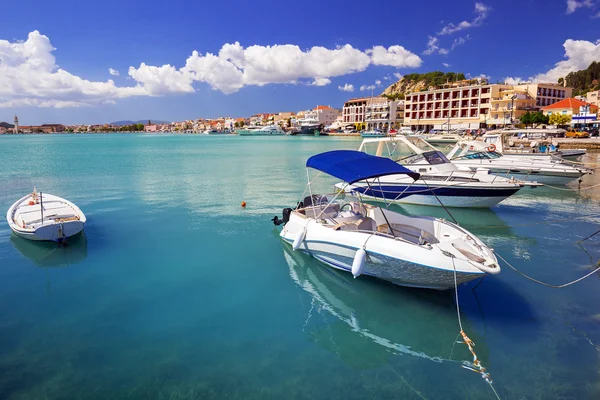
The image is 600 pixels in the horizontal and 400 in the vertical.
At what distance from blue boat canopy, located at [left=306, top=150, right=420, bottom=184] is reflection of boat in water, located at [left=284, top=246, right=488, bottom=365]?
2859 millimetres

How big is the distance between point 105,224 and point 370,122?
12226 cm

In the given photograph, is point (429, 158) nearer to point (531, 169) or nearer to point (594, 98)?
point (531, 169)

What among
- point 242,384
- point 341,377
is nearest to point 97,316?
point 242,384

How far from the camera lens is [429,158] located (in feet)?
59.9

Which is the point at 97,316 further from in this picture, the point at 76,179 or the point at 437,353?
the point at 76,179

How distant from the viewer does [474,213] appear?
17.0 m

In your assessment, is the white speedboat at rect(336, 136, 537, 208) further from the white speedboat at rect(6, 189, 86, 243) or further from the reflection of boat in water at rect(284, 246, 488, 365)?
the white speedboat at rect(6, 189, 86, 243)

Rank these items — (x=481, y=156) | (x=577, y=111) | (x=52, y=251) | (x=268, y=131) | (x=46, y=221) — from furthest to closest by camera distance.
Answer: (x=268, y=131) < (x=577, y=111) < (x=481, y=156) < (x=46, y=221) < (x=52, y=251)

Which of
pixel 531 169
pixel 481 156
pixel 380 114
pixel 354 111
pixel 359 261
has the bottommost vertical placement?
pixel 359 261

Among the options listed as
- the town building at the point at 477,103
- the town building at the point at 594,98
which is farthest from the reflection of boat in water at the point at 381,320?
the town building at the point at 594,98

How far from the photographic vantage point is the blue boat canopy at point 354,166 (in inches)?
386

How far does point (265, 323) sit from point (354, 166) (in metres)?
5.01

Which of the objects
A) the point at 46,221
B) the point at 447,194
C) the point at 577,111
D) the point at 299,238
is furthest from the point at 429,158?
the point at 577,111

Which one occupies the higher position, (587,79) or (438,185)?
(587,79)
